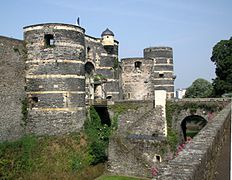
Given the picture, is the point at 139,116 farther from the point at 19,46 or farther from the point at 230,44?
the point at 230,44

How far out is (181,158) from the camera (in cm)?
594

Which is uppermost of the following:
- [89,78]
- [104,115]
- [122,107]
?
[89,78]

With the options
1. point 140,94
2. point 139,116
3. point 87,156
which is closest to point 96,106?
point 139,116

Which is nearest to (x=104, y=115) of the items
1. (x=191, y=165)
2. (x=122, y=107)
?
(x=122, y=107)

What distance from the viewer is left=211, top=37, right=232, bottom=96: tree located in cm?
3568

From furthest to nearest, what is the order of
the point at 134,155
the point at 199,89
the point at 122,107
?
the point at 199,89 < the point at 122,107 < the point at 134,155

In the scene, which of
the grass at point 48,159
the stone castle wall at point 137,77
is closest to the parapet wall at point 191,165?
the grass at point 48,159

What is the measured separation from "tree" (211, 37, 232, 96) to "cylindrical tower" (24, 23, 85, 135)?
20279 mm

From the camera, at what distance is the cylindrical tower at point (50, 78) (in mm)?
21984

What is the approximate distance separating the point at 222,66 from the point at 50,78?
896 inches

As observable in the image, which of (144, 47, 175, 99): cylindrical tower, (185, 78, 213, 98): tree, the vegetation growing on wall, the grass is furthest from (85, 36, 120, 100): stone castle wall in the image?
(185, 78, 213, 98): tree

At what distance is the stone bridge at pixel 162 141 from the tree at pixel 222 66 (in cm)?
1147

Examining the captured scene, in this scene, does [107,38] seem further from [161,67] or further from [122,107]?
[161,67]

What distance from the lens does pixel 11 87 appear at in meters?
20.8
